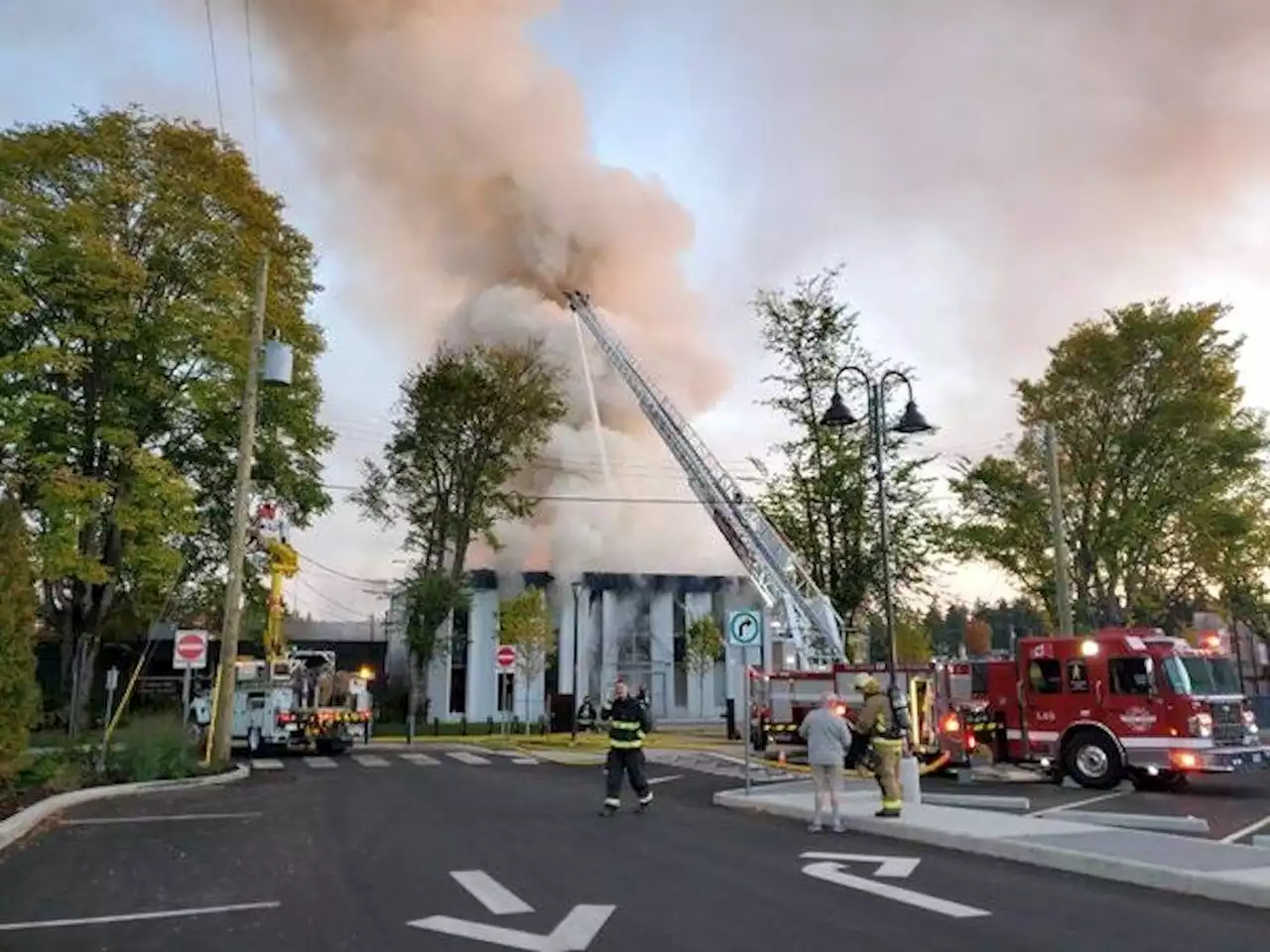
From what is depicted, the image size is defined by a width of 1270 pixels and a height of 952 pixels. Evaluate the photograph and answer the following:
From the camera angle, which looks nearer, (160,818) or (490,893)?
(490,893)

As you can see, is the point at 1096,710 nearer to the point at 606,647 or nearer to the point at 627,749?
the point at 627,749

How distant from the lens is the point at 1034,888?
789cm

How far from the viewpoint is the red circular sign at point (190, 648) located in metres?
18.6

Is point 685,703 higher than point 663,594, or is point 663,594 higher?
point 663,594

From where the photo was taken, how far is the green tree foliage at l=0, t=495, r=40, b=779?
39.5ft

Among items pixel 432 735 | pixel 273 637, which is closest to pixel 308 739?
pixel 273 637

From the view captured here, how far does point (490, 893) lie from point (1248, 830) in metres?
8.72

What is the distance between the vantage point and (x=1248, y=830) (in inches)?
446

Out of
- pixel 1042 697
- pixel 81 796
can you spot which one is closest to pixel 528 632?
pixel 1042 697

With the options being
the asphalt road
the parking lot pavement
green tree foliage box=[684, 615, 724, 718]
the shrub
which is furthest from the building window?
the asphalt road

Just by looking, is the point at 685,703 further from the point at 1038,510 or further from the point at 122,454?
the point at 122,454

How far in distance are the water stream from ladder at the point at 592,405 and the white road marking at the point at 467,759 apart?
75.6 ft

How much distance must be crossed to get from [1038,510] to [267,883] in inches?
1117

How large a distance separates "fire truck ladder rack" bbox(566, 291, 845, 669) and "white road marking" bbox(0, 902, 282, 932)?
20001 millimetres
